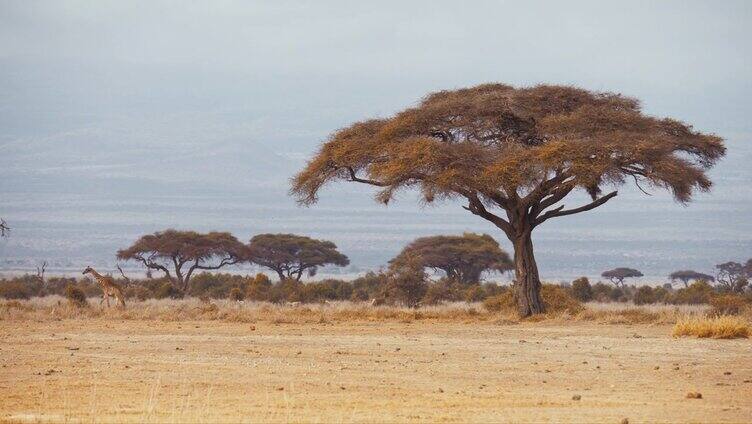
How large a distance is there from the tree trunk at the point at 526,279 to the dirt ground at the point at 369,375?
15.6 ft

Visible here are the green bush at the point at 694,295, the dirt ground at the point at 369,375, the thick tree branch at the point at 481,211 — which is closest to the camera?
the dirt ground at the point at 369,375

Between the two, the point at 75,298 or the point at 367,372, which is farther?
the point at 75,298

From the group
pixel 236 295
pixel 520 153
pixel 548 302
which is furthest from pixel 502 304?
pixel 236 295

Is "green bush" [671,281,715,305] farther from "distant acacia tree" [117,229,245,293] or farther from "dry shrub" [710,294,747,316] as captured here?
"distant acacia tree" [117,229,245,293]

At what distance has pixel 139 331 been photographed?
25.8 meters

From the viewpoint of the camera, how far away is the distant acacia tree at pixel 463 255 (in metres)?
52.0

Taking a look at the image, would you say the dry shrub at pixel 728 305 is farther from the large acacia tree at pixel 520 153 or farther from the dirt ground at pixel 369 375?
the dirt ground at pixel 369 375

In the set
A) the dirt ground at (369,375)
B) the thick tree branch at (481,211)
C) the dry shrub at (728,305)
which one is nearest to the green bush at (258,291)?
the thick tree branch at (481,211)

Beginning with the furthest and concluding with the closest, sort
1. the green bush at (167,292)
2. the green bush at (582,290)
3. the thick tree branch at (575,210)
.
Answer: the green bush at (582,290) < the green bush at (167,292) < the thick tree branch at (575,210)

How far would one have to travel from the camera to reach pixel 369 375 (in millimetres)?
17797

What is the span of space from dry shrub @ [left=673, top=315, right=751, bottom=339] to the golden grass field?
375 millimetres

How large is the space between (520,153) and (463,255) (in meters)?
24.8

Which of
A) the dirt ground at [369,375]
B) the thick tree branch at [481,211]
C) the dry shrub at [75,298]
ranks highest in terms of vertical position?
the thick tree branch at [481,211]

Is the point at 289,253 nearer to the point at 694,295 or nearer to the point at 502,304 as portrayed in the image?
the point at 694,295
